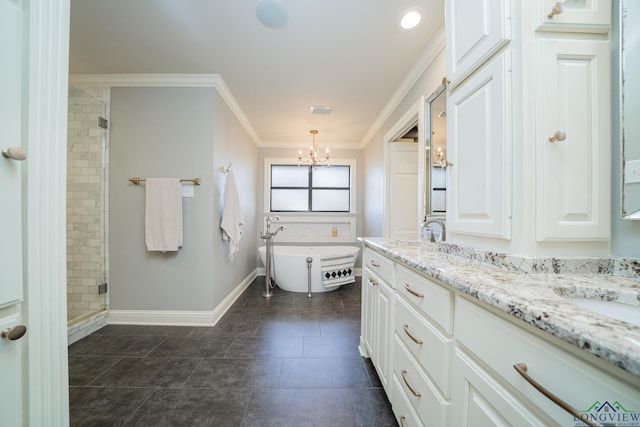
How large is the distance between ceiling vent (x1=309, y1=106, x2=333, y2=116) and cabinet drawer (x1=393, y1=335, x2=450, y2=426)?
278 centimetres

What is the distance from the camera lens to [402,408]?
113 cm

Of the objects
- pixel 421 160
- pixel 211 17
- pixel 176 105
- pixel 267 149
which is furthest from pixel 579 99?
pixel 267 149

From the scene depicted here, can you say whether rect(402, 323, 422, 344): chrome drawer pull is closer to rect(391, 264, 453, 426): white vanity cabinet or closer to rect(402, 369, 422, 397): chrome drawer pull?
rect(391, 264, 453, 426): white vanity cabinet

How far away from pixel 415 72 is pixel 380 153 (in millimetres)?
1339

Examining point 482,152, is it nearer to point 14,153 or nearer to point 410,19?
point 410,19

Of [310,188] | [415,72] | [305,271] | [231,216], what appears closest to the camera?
[415,72]

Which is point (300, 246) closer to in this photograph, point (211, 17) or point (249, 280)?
point (249, 280)

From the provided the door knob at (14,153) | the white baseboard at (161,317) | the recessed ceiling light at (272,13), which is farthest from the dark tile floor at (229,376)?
the recessed ceiling light at (272,13)

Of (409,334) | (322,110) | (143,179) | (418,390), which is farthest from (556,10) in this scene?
(143,179)

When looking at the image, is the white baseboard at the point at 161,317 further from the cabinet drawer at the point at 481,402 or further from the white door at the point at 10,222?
the cabinet drawer at the point at 481,402

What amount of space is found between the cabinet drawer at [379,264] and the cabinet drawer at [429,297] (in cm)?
17

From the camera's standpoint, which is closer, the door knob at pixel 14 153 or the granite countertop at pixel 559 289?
the granite countertop at pixel 559 289

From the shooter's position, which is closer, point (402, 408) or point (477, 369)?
point (477, 369)

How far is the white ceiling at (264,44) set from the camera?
1662 mm
